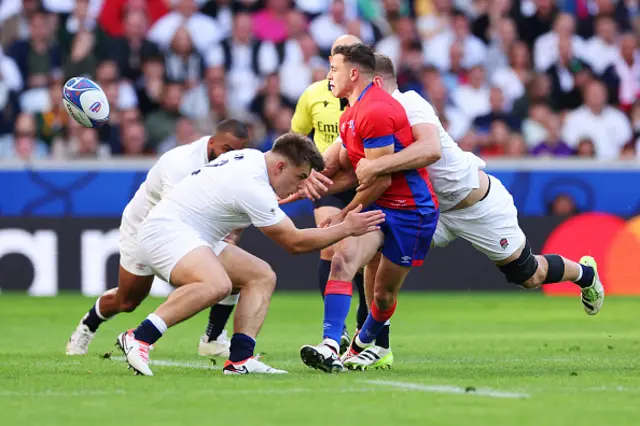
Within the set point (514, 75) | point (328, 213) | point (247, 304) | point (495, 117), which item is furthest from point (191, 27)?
point (247, 304)

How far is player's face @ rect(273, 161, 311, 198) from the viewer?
8383 millimetres

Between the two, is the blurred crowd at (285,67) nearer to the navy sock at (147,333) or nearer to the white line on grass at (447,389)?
the navy sock at (147,333)

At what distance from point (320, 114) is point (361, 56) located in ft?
8.34

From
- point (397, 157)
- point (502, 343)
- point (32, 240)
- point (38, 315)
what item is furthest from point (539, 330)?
point (32, 240)

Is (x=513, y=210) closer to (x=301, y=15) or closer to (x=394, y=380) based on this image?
(x=394, y=380)

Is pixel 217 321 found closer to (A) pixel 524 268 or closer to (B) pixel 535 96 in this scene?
(A) pixel 524 268

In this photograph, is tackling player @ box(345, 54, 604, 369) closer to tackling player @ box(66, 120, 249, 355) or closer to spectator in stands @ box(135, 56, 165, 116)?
tackling player @ box(66, 120, 249, 355)

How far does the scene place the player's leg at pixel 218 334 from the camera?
10.6 meters

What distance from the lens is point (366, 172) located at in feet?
28.8

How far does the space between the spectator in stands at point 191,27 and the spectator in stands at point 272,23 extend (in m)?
0.58

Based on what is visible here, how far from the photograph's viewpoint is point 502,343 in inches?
449

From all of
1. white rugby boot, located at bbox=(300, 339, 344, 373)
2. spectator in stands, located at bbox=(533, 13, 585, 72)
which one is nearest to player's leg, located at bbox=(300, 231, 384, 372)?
white rugby boot, located at bbox=(300, 339, 344, 373)

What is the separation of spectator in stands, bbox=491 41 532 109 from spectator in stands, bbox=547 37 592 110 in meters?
0.44

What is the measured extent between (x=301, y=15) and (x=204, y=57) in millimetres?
1757
